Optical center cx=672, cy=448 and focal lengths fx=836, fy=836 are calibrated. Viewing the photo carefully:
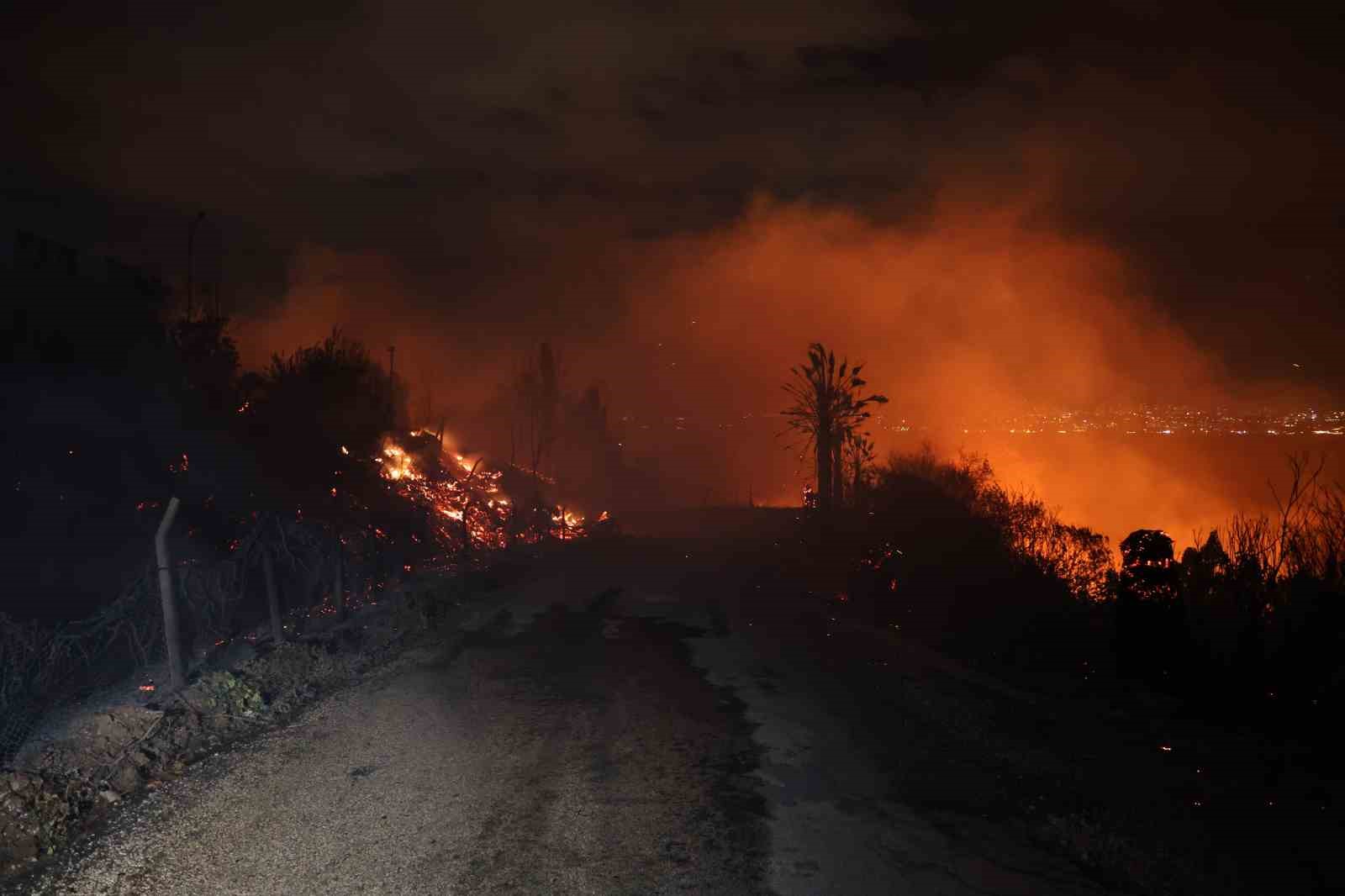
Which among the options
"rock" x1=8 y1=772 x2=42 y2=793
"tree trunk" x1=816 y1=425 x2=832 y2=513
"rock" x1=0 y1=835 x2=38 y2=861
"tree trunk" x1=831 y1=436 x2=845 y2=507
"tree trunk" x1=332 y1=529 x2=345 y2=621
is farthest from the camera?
"tree trunk" x1=831 y1=436 x2=845 y2=507

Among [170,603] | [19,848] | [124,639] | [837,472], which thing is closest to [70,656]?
[124,639]

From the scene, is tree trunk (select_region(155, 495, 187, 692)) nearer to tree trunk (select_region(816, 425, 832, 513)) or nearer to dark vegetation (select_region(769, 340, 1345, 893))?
dark vegetation (select_region(769, 340, 1345, 893))

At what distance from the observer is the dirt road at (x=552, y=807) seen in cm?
680

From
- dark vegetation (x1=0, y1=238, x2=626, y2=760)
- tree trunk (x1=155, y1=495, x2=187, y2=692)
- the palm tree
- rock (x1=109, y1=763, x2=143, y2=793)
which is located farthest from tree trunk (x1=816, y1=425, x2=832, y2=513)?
rock (x1=109, y1=763, x2=143, y2=793)

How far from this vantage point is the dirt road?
6.80 meters

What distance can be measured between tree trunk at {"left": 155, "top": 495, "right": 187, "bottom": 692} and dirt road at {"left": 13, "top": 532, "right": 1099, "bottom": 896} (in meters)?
2.13

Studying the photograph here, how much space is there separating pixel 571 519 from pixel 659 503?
48.1m

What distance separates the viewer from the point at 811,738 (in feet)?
33.7

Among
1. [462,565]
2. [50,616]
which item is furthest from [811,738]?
[462,565]

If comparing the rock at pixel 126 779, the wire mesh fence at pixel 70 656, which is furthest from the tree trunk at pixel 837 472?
the rock at pixel 126 779

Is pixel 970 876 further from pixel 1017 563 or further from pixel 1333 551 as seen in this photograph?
pixel 1017 563

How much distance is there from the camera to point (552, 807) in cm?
814

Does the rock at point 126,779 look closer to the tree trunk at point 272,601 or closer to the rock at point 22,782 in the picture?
the rock at point 22,782

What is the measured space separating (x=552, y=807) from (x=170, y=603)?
7.09 m
